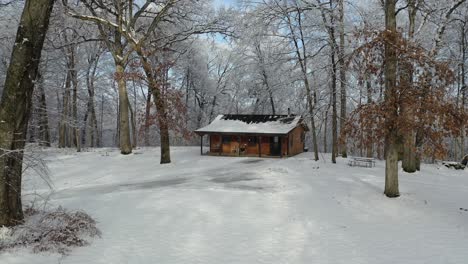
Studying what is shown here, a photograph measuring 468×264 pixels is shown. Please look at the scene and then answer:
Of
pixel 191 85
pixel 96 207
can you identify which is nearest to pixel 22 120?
pixel 96 207

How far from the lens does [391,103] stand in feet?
37.0

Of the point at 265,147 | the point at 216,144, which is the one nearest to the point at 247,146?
the point at 265,147

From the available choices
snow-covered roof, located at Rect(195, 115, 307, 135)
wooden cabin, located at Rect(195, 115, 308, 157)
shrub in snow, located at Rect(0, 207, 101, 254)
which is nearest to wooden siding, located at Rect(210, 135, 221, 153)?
wooden cabin, located at Rect(195, 115, 308, 157)

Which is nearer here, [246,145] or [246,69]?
[246,145]

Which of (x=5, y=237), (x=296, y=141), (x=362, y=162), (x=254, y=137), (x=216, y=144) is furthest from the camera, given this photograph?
(x=296, y=141)

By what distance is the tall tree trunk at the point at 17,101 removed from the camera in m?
6.55

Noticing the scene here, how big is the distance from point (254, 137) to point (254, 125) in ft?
3.14

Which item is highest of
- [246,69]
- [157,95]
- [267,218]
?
[246,69]

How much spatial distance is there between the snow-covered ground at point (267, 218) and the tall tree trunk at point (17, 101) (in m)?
1.19

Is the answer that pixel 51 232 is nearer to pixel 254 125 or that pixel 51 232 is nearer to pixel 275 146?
pixel 275 146

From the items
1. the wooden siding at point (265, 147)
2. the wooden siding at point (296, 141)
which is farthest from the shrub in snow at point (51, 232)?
the wooden siding at point (296, 141)

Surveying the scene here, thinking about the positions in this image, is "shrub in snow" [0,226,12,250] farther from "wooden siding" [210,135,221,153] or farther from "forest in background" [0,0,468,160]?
"wooden siding" [210,135,221,153]

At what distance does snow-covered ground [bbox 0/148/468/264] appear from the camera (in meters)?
7.37

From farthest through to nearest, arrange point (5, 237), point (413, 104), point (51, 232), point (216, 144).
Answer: point (216, 144), point (413, 104), point (51, 232), point (5, 237)
